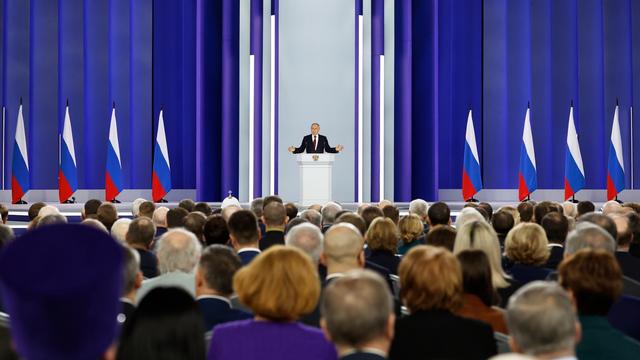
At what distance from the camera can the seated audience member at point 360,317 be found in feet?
7.14

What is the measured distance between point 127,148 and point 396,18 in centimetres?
616

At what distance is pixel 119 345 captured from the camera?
6.00 feet

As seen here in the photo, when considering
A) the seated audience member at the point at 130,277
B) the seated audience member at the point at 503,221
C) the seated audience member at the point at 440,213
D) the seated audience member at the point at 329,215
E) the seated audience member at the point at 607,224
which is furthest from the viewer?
the seated audience member at the point at 329,215

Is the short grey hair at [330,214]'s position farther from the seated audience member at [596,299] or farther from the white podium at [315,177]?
the white podium at [315,177]

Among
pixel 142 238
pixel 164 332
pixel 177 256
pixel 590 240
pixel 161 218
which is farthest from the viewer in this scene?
pixel 161 218

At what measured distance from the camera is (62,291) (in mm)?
1256

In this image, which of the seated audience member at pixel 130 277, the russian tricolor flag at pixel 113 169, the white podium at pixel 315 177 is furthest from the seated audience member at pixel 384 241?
the russian tricolor flag at pixel 113 169

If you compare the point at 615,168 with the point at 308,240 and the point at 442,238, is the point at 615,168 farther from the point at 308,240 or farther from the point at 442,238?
the point at 308,240

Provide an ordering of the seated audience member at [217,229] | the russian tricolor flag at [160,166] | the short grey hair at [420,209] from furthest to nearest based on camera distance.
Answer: the russian tricolor flag at [160,166] < the short grey hair at [420,209] < the seated audience member at [217,229]

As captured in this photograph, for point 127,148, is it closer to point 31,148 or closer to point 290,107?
point 31,148

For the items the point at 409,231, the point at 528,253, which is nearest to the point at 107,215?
the point at 409,231

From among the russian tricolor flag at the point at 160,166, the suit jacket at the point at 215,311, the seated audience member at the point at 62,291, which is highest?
the russian tricolor flag at the point at 160,166

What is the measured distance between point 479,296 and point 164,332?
1.68m

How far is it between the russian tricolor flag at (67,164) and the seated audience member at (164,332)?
1256 centimetres
